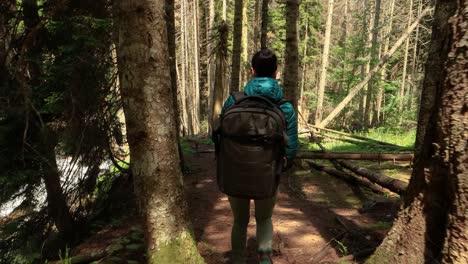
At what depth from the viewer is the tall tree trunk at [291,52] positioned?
8.03 metres

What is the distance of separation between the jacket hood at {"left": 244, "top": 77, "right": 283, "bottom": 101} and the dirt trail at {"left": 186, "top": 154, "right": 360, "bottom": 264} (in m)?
1.94

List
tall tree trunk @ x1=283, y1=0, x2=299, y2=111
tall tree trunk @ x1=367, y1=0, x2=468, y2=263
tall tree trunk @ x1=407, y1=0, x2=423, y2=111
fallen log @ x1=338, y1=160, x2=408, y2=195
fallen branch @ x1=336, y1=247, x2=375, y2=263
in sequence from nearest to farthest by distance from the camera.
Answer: tall tree trunk @ x1=367, y1=0, x2=468, y2=263, fallen branch @ x1=336, y1=247, x2=375, y2=263, fallen log @ x1=338, y1=160, x2=408, y2=195, tall tree trunk @ x1=283, y1=0, x2=299, y2=111, tall tree trunk @ x1=407, y1=0, x2=423, y2=111

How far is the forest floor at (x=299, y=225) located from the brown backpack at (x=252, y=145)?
143 cm

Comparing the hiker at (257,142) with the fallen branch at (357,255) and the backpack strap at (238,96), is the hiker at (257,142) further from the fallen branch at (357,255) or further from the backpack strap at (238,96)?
the fallen branch at (357,255)

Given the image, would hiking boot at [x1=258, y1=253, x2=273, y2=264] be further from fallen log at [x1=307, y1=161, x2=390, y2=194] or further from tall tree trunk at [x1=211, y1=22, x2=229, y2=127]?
tall tree trunk at [x1=211, y1=22, x2=229, y2=127]

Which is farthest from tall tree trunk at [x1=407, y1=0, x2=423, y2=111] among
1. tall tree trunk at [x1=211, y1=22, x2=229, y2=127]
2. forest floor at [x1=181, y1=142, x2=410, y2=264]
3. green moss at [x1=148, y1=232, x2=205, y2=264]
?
green moss at [x1=148, y1=232, x2=205, y2=264]

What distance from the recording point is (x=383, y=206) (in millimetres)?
5523

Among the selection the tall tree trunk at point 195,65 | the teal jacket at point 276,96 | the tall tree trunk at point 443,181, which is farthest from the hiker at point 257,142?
the tall tree trunk at point 195,65

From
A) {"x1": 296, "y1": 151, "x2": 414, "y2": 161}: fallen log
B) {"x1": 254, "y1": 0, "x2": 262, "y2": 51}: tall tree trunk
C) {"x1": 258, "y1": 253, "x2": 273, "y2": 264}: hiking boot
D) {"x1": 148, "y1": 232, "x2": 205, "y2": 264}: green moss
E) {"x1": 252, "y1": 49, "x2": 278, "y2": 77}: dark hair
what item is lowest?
{"x1": 296, "y1": 151, "x2": 414, "y2": 161}: fallen log

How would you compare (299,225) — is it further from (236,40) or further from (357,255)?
(236,40)

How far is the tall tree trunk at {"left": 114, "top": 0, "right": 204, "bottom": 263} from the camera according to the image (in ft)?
9.35

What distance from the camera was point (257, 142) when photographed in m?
2.84

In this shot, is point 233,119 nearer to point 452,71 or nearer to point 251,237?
point 452,71

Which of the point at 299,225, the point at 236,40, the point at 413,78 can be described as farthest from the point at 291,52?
the point at 413,78
